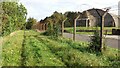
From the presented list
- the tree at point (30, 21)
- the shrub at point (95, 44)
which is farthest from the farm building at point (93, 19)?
the shrub at point (95, 44)

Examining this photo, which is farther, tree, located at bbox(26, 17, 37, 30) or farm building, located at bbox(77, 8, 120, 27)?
tree, located at bbox(26, 17, 37, 30)

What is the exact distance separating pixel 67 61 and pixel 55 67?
158cm

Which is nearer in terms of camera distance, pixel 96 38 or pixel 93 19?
pixel 96 38

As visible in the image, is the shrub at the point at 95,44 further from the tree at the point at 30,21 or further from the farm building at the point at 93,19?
the tree at the point at 30,21

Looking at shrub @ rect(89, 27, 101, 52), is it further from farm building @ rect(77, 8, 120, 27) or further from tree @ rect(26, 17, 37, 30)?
tree @ rect(26, 17, 37, 30)

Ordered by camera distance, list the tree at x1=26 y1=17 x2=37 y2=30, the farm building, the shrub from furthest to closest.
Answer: the tree at x1=26 y1=17 x2=37 y2=30, the farm building, the shrub

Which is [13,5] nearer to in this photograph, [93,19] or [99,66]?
[99,66]

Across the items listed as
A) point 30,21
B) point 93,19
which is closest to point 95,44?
point 93,19

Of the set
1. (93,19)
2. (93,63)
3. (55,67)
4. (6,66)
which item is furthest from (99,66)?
(93,19)

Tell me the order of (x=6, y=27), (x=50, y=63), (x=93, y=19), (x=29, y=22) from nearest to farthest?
1. (x=50, y=63)
2. (x=6, y=27)
3. (x=93, y=19)
4. (x=29, y=22)

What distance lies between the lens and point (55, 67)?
488 inches

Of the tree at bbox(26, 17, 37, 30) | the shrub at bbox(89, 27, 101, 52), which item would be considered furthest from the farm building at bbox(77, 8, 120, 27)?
the shrub at bbox(89, 27, 101, 52)

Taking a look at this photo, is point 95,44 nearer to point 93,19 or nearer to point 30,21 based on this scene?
point 93,19

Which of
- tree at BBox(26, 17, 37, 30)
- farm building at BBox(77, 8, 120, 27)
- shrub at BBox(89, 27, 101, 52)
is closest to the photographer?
shrub at BBox(89, 27, 101, 52)
